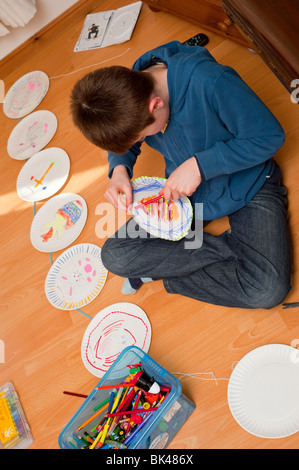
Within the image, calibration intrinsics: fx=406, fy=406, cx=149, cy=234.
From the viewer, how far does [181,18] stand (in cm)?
141

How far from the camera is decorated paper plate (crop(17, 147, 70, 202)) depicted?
4.51 feet

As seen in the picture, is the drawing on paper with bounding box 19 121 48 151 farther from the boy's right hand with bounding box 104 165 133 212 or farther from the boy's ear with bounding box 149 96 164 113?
the boy's ear with bounding box 149 96 164 113

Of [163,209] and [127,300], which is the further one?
[127,300]

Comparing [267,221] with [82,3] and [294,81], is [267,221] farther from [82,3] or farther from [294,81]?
[82,3]

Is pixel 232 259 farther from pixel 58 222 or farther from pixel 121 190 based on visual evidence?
pixel 58 222

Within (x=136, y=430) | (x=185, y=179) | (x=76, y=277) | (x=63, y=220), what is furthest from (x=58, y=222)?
(x=136, y=430)

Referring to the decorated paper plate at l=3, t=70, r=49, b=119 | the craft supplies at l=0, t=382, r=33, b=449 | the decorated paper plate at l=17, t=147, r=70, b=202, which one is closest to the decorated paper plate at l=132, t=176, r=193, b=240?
the decorated paper plate at l=17, t=147, r=70, b=202

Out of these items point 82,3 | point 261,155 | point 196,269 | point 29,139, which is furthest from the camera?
point 82,3

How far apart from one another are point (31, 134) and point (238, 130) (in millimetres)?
962

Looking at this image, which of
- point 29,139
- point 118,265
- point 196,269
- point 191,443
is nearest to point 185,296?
point 196,269

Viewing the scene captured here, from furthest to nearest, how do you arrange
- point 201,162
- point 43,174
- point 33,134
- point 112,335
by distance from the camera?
point 33,134
point 43,174
point 112,335
point 201,162

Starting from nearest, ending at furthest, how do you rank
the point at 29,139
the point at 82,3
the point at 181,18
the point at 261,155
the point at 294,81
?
1. the point at 294,81
2. the point at 261,155
3. the point at 181,18
4. the point at 29,139
5. the point at 82,3

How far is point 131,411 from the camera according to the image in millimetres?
850
